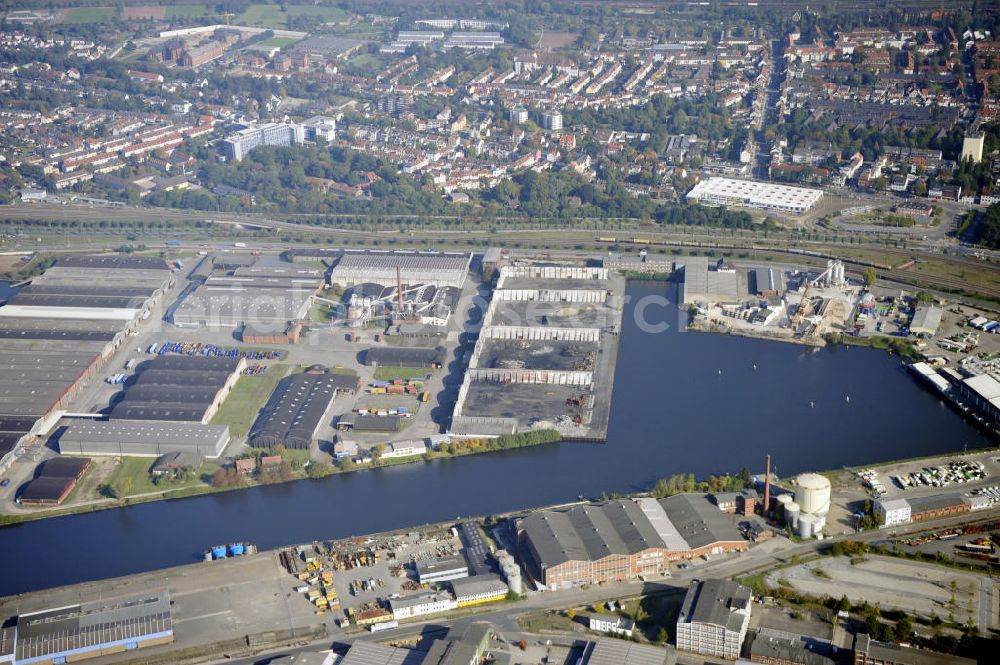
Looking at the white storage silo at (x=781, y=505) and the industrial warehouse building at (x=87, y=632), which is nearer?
the industrial warehouse building at (x=87, y=632)

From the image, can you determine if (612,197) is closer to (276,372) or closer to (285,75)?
(276,372)

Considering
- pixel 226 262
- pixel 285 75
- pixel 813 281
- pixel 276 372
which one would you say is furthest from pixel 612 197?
pixel 285 75

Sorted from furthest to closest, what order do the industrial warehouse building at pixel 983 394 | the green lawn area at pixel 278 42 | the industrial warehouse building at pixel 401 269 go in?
the green lawn area at pixel 278 42 → the industrial warehouse building at pixel 401 269 → the industrial warehouse building at pixel 983 394

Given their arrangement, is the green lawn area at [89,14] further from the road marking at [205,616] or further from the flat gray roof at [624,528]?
the flat gray roof at [624,528]

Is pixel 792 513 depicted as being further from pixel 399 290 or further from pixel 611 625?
pixel 399 290

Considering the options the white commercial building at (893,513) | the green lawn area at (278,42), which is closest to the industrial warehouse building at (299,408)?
the white commercial building at (893,513)

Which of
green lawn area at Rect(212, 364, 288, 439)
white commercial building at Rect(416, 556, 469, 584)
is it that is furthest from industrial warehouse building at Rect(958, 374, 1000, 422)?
green lawn area at Rect(212, 364, 288, 439)

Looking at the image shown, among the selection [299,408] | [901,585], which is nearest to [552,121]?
[299,408]
